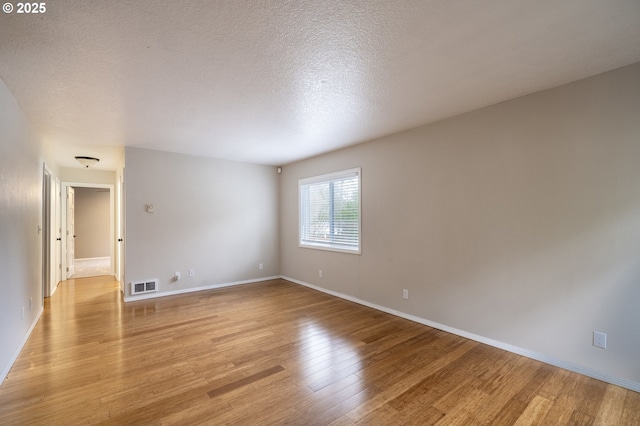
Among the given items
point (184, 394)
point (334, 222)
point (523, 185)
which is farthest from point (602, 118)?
point (184, 394)

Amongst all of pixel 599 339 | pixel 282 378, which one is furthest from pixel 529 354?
pixel 282 378

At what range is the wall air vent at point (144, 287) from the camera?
457cm

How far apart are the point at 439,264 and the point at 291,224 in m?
3.35

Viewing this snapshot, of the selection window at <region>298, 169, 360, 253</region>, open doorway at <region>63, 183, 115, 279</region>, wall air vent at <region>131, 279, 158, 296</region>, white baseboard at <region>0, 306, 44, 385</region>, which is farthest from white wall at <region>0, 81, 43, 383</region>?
open doorway at <region>63, 183, 115, 279</region>

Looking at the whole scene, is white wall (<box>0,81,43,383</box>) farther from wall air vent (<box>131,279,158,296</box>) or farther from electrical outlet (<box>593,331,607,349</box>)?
electrical outlet (<box>593,331,607,349</box>)

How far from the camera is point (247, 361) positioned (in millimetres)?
2621

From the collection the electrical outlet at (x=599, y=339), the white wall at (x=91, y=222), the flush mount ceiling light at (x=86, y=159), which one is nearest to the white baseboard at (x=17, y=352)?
the flush mount ceiling light at (x=86, y=159)

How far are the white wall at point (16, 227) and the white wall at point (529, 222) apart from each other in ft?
A: 13.1

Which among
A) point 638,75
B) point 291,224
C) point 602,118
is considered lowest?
point 291,224

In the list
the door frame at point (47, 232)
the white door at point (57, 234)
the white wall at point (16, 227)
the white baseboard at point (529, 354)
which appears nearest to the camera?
the white baseboard at point (529, 354)

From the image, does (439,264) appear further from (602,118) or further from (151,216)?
(151,216)

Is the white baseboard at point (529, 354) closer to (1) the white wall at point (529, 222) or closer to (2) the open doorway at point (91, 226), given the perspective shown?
(1) the white wall at point (529, 222)

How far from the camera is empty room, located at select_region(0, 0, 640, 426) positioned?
72.4 inches

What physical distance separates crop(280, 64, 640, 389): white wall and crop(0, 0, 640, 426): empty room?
0.02m
